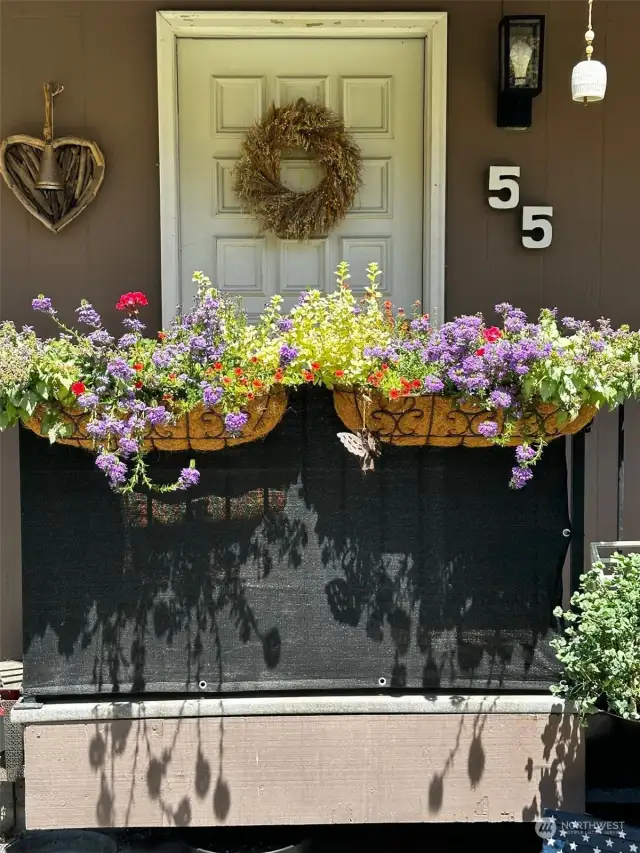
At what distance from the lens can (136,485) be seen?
8.59 ft

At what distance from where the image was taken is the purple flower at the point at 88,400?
2.42 meters

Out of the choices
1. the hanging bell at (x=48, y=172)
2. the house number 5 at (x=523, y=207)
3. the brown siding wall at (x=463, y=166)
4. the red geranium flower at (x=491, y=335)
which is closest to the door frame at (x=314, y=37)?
the brown siding wall at (x=463, y=166)

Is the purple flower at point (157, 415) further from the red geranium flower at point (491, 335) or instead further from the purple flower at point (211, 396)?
the red geranium flower at point (491, 335)

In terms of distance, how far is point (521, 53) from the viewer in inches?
152

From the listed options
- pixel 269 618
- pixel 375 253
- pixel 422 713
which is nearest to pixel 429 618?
pixel 422 713

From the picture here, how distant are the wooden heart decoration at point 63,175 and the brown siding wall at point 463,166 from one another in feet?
0.22

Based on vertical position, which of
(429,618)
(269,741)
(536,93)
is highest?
→ (536,93)

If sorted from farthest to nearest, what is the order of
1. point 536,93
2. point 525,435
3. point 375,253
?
point 375,253 < point 536,93 < point 525,435

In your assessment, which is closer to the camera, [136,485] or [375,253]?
[136,485]

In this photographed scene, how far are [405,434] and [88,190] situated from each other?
7.12 ft

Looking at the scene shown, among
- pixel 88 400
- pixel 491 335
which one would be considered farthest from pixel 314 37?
pixel 88 400

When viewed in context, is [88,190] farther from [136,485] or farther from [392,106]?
[136,485]

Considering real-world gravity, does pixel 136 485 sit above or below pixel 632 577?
above

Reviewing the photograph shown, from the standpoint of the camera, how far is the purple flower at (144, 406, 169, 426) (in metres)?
2.44
